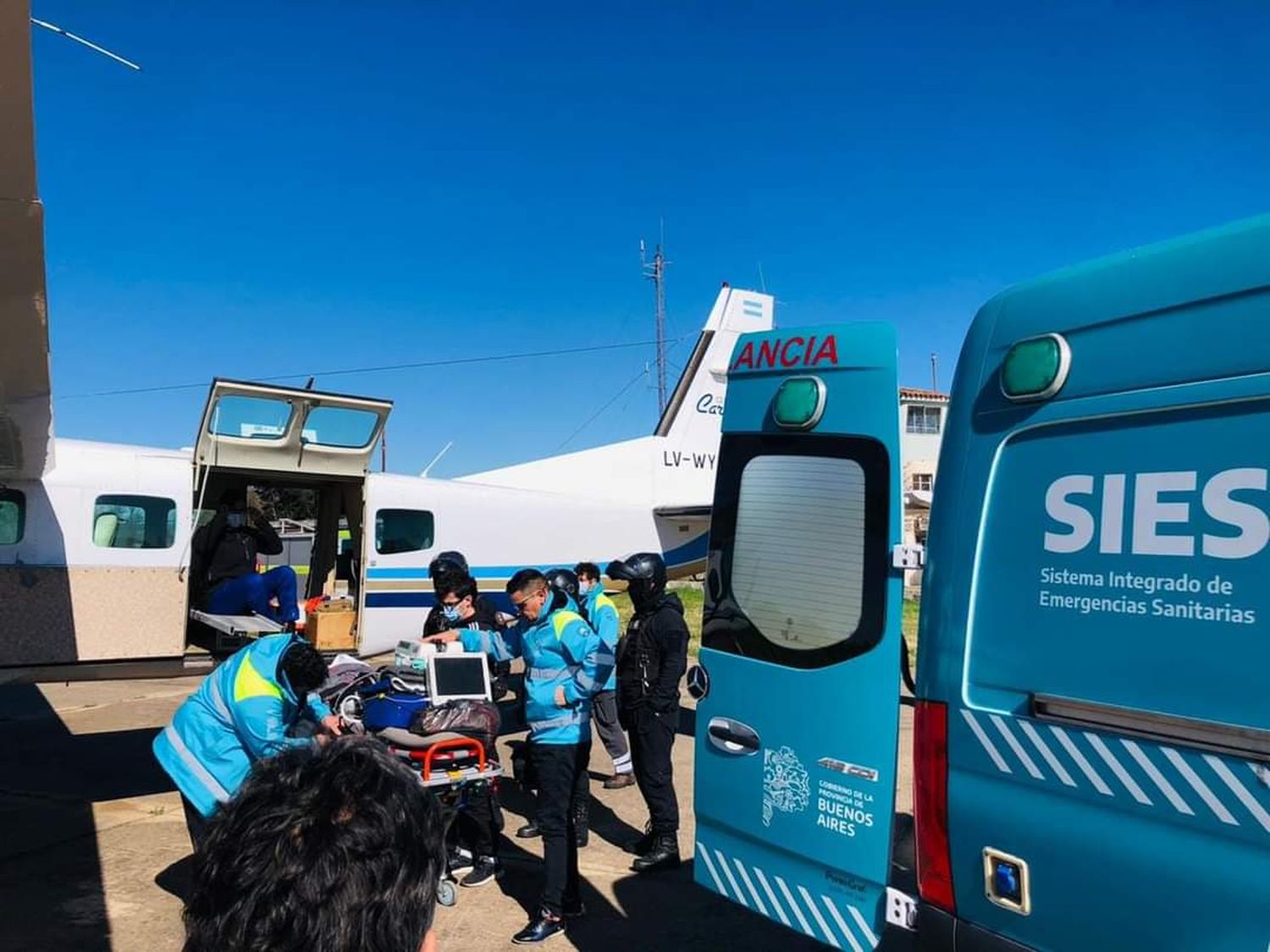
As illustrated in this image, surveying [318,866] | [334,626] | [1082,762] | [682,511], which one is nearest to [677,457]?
[682,511]

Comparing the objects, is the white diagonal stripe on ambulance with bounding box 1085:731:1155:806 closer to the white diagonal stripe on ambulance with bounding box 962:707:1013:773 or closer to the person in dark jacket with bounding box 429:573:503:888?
the white diagonal stripe on ambulance with bounding box 962:707:1013:773

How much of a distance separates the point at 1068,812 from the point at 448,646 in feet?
14.1

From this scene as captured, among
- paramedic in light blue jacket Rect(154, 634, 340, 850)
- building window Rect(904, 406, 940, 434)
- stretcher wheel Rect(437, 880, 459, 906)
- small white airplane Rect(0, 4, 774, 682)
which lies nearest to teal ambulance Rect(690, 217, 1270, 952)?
paramedic in light blue jacket Rect(154, 634, 340, 850)

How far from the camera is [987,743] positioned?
7.66 ft

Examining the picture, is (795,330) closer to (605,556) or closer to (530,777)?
(530,777)

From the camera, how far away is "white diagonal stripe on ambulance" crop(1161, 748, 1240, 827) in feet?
6.13

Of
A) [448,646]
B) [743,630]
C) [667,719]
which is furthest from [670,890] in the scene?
[743,630]

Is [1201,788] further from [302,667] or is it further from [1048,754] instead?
[302,667]

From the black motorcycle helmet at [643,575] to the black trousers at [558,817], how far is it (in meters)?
1.44

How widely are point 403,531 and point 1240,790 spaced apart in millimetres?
8736

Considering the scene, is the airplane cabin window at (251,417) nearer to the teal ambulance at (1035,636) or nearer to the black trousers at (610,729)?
the black trousers at (610,729)

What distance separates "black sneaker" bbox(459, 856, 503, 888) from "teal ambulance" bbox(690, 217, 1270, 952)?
2.48m

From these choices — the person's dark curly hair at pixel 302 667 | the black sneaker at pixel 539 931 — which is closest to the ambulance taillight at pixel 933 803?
the black sneaker at pixel 539 931

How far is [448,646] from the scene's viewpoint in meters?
5.79
